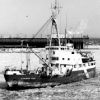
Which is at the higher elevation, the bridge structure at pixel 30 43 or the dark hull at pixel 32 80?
the bridge structure at pixel 30 43

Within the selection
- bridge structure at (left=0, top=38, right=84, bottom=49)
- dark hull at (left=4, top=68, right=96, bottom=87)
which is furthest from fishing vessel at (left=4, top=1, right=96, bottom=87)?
bridge structure at (left=0, top=38, right=84, bottom=49)

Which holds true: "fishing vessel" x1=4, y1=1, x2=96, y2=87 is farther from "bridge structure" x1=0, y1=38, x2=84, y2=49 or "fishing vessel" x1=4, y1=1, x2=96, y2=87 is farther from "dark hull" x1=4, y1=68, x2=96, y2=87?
"bridge structure" x1=0, y1=38, x2=84, y2=49

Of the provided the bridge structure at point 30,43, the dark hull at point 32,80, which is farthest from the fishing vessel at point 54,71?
the bridge structure at point 30,43

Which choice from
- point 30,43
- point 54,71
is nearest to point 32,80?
point 54,71

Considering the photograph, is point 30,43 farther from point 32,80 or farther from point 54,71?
point 32,80

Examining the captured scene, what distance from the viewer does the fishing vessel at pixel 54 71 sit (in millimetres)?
34219

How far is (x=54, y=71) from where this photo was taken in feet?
124

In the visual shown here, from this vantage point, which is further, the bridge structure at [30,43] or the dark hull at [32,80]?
the bridge structure at [30,43]

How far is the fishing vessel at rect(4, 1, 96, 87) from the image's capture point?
34219 millimetres

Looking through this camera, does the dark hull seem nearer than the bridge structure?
Yes

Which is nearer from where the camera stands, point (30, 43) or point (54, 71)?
point (54, 71)

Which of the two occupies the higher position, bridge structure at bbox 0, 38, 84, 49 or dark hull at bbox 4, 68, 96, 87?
bridge structure at bbox 0, 38, 84, 49

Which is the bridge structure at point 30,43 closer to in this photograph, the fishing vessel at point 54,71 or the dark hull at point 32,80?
the fishing vessel at point 54,71

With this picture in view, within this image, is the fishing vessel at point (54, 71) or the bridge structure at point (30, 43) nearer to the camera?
the fishing vessel at point (54, 71)
